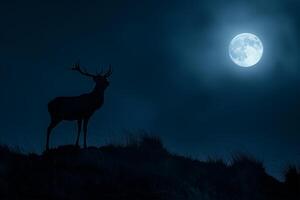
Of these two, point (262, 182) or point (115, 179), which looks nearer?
point (115, 179)

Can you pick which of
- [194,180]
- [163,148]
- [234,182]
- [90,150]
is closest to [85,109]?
[90,150]

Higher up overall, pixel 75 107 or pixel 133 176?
pixel 75 107

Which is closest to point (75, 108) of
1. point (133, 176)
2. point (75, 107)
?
point (75, 107)

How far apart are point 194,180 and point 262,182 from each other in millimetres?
3227

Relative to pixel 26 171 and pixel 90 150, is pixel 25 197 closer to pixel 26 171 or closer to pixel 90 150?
pixel 26 171

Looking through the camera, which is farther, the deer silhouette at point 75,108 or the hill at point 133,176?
the deer silhouette at point 75,108

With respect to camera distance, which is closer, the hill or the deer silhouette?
the hill

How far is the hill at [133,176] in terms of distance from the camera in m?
17.2

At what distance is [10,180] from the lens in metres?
17.0

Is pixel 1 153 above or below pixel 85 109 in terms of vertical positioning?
below

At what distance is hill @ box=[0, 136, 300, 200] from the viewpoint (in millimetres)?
17219

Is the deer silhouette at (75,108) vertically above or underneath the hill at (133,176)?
above

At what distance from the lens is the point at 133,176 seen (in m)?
19.0

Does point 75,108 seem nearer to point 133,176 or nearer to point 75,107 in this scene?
point 75,107
